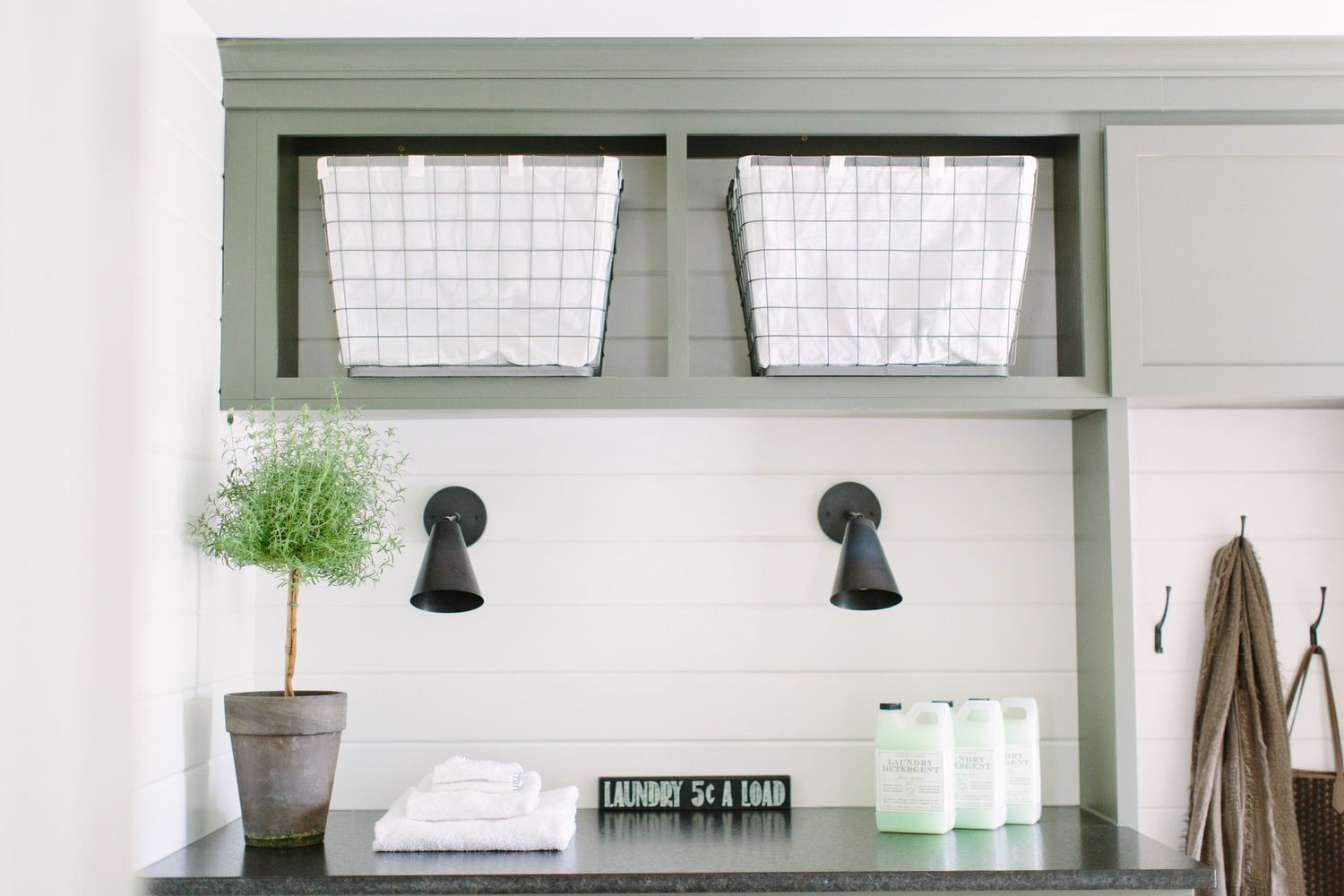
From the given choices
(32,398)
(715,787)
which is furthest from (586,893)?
(32,398)

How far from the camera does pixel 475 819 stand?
72.7 inches

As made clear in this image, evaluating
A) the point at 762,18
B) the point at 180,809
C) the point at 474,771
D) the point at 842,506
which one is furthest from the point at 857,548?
the point at 180,809

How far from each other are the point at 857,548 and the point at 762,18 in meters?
0.90

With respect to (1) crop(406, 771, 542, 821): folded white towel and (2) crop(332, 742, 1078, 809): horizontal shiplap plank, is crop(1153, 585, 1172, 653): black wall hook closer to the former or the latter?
(2) crop(332, 742, 1078, 809): horizontal shiplap plank

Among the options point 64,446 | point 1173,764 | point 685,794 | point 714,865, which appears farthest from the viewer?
point 1173,764

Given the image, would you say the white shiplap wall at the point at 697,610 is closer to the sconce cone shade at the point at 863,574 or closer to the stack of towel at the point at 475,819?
the sconce cone shade at the point at 863,574

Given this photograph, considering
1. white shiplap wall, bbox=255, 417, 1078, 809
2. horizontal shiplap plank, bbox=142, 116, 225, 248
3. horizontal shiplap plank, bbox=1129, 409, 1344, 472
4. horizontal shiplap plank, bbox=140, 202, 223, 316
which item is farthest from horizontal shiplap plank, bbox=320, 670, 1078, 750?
horizontal shiplap plank, bbox=142, 116, 225, 248

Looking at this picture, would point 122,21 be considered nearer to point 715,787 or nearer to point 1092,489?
point 715,787

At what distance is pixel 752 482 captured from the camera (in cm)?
226

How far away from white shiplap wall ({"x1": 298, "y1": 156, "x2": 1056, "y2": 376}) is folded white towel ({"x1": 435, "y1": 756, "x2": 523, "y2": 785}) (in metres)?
0.74

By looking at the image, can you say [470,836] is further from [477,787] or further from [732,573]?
[732,573]

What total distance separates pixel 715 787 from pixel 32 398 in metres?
1.29

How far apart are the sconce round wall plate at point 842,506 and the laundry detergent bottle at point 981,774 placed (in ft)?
1.39

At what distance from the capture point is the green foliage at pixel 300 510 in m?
1.85
